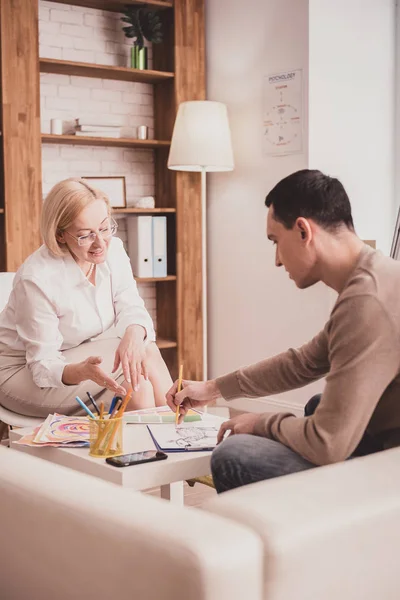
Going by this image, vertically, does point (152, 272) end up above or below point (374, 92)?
below

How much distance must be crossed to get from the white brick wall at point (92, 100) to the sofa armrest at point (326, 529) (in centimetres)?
358

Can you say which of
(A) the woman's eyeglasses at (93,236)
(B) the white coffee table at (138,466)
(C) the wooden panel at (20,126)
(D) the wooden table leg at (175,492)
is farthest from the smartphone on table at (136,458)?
(C) the wooden panel at (20,126)

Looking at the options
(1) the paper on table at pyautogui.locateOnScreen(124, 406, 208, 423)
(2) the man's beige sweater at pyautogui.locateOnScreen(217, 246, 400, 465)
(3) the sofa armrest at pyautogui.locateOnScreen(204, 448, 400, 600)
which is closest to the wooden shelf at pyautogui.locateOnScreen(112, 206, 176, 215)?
(1) the paper on table at pyautogui.locateOnScreen(124, 406, 208, 423)

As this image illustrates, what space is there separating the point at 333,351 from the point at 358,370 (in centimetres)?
7

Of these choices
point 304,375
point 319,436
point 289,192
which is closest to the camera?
point 319,436

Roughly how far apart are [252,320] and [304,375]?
2.79 m

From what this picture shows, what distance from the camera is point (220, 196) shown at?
4848 mm

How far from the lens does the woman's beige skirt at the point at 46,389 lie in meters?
2.80

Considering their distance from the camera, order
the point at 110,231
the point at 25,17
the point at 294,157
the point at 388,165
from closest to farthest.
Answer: the point at 110,231, the point at 25,17, the point at 294,157, the point at 388,165

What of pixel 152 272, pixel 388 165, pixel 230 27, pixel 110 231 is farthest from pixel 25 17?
pixel 388 165

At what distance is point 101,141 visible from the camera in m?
4.51

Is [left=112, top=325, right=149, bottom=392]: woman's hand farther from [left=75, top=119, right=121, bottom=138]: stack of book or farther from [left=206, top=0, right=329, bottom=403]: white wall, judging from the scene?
[left=75, top=119, right=121, bottom=138]: stack of book

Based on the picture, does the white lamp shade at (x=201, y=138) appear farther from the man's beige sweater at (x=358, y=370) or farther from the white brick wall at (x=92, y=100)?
the man's beige sweater at (x=358, y=370)

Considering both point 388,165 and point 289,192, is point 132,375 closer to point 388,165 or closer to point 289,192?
point 289,192
